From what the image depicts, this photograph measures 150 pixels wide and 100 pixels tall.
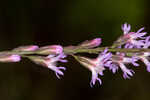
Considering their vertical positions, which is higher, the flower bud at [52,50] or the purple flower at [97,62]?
the flower bud at [52,50]

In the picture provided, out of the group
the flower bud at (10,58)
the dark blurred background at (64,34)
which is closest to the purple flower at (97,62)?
the flower bud at (10,58)

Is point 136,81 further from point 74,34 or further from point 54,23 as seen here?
point 54,23

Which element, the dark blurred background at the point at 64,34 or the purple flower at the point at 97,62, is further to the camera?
the dark blurred background at the point at 64,34

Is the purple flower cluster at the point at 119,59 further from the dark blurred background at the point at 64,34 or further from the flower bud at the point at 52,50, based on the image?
the dark blurred background at the point at 64,34

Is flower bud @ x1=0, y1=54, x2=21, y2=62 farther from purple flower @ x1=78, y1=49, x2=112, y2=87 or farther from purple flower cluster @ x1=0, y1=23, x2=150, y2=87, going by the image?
purple flower @ x1=78, y1=49, x2=112, y2=87

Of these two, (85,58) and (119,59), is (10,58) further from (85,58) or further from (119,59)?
(119,59)

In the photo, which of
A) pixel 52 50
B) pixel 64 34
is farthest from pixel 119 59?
pixel 64 34

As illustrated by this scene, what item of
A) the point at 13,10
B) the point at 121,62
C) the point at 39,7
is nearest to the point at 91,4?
the point at 39,7

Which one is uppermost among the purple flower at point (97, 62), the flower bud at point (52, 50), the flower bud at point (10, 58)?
the flower bud at point (52, 50)
